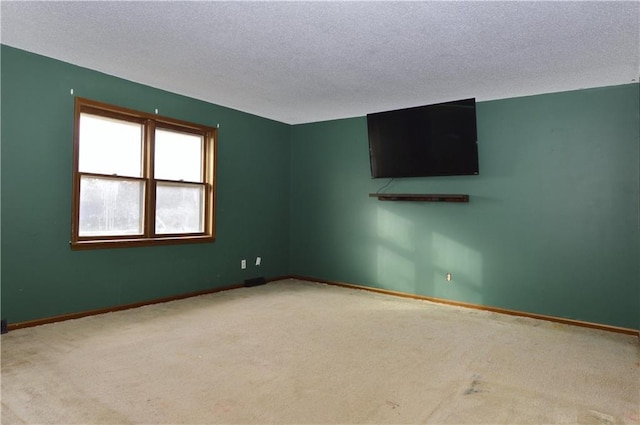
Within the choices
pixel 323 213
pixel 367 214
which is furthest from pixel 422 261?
pixel 323 213

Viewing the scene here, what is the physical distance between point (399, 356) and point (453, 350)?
479mm

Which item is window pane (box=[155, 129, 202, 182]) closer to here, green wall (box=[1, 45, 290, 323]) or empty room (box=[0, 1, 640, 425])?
empty room (box=[0, 1, 640, 425])

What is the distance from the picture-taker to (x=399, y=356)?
2949 millimetres

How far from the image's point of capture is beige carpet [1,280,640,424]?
6.89 feet

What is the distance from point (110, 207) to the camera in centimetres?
407

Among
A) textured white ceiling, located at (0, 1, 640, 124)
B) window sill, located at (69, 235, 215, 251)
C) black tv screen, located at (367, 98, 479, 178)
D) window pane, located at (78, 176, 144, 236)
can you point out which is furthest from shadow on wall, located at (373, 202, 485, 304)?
window pane, located at (78, 176, 144, 236)

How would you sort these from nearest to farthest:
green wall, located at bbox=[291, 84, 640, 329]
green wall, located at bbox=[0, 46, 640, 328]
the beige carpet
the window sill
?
the beige carpet < green wall, located at bbox=[0, 46, 640, 328] < the window sill < green wall, located at bbox=[291, 84, 640, 329]

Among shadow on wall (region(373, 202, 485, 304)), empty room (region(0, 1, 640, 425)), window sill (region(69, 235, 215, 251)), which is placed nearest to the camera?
empty room (region(0, 1, 640, 425))

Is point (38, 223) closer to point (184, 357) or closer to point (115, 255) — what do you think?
point (115, 255)

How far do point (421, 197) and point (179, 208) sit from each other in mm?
2931

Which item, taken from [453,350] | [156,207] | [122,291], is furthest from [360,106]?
[122,291]

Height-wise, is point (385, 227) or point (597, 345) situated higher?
point (385, 227)

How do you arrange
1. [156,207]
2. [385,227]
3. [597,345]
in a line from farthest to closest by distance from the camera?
1. [385,227]
2. [156,207]
3. [597,345]

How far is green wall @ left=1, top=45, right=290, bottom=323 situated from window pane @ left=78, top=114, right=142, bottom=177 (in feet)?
0.60
